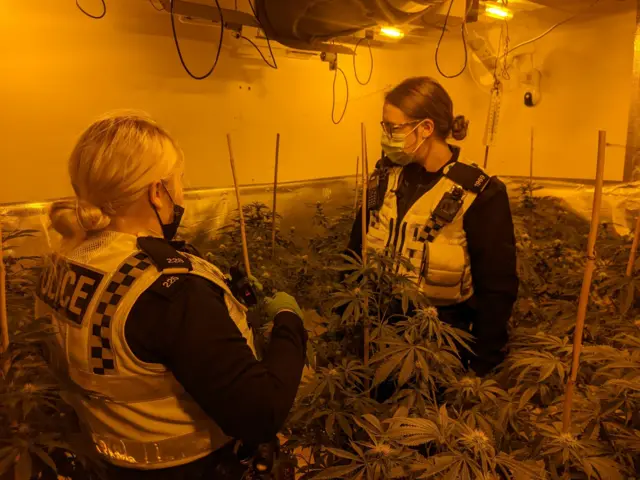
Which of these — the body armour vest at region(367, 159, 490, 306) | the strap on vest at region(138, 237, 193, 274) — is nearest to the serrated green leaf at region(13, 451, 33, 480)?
the strap on vest at region(138, 237, 193, 274)

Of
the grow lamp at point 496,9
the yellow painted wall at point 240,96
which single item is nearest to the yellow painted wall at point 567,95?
the yellow painted wall at point 240,96

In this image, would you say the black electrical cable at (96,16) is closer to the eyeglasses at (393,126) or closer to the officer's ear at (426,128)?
the eyeglasses at (393,126)

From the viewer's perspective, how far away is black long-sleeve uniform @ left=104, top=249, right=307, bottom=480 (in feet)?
2.37

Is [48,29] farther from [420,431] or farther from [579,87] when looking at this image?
[579,87]

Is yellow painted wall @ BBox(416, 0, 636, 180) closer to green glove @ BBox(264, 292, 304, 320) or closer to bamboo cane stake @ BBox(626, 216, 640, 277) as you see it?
bamboo cane stake @ BBox(626, 216, 640, 277)

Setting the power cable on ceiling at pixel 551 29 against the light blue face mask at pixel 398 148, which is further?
the power cable on ceiling at pixel 551 29

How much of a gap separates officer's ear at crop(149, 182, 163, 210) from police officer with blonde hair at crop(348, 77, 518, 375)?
29.3 inches

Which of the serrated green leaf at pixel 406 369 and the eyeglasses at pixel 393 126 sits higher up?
the eyeglasses at pixel 393 126

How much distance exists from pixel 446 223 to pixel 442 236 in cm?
5

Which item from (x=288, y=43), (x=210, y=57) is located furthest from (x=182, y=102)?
(x=288, y=43)

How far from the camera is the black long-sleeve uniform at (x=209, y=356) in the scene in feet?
2.37

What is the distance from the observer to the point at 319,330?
163 cm

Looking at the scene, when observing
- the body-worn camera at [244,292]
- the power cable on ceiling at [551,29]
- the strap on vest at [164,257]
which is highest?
the power cable on ceiling at [551,29]

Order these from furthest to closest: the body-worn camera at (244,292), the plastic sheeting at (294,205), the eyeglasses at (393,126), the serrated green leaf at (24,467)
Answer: the plastic sheeting at (294,205)
the eyeglasses at (393,126)
the body-worn camera at (244,292)
the serrated green leaf at (24,467)
